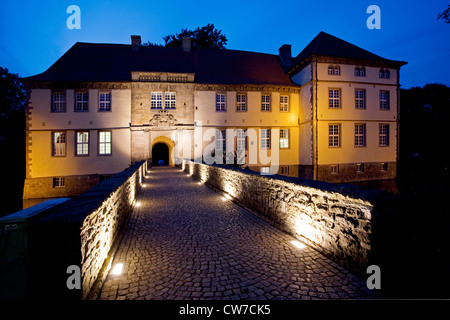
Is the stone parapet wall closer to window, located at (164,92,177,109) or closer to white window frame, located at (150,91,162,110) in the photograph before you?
window, located at (164,92,177,109)

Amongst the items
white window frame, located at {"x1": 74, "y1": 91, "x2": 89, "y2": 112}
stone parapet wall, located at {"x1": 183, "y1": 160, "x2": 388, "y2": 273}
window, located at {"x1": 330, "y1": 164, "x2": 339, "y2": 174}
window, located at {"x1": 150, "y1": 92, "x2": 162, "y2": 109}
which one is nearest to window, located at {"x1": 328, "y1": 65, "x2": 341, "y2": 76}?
window, located at {"x1": 330, "y1": 164, "x2": 339, "y2": 174}

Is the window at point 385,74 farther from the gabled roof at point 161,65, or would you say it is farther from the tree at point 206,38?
the tree at point 206,38

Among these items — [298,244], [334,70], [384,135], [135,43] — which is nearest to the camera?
[298,244]

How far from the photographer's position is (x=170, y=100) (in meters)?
21.7

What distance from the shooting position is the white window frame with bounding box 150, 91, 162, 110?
21297mm

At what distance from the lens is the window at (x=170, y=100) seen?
21.6 meters

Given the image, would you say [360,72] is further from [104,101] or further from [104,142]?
[104,142]

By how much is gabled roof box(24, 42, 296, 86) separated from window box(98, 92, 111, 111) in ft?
4.09

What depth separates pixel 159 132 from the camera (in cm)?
2162

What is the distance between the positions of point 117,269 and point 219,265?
1.55 m

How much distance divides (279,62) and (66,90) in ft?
73.8

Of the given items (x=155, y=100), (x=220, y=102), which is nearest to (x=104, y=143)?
(x=155, y=100)

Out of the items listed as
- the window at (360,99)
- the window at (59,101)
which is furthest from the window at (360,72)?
the window at (59,101)
